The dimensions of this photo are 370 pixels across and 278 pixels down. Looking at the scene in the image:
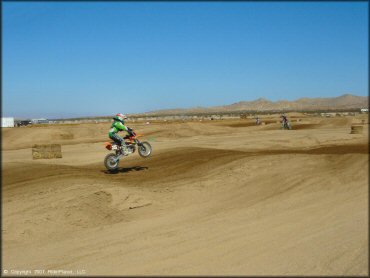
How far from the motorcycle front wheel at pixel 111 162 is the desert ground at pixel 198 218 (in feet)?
2.54

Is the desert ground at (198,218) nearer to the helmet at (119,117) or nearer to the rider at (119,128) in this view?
the rider at (119,128)

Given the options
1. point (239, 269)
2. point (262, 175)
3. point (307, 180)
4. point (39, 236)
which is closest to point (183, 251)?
point (239, 269)

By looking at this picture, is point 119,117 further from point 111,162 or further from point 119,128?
point 111,162

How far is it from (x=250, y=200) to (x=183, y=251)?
3.24 metres

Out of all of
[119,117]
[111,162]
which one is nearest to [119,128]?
[119,117]

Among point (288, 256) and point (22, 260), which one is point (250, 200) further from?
point (22, 260)

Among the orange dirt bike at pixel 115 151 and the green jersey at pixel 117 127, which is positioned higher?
the green jersey at pixel 117 127

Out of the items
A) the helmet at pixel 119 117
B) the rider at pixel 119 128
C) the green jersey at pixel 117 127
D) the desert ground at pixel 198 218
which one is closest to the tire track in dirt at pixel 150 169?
the desert ground at pixel 198 218

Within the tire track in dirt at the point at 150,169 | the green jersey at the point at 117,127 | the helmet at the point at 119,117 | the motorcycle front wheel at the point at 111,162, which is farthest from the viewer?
the motorcycle front wheel at the point at 111,162

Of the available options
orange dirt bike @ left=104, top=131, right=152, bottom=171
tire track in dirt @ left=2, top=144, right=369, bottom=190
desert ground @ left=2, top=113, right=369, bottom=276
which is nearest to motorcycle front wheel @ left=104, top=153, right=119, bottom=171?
orange dirt bike @ left=104, top=131, right=152, bottom=171

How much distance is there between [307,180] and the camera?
8102 mm

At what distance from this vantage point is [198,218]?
32.0ft

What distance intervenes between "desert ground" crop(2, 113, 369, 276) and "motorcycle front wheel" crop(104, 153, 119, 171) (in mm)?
775

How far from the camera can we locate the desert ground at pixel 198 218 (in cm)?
575
